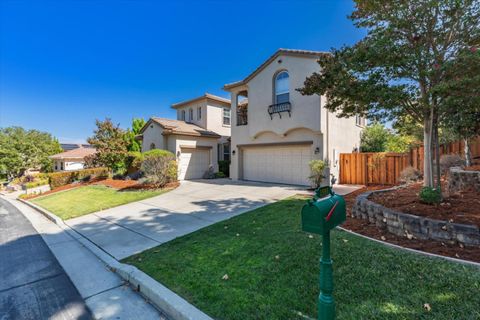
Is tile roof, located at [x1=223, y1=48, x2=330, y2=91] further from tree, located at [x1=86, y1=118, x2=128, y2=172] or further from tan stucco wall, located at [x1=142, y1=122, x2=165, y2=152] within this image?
tree, located at [x1=86, y1=118, x2=128, y2=172]

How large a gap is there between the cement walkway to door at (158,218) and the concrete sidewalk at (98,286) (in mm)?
422

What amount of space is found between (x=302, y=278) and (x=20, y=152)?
4057 centimetres

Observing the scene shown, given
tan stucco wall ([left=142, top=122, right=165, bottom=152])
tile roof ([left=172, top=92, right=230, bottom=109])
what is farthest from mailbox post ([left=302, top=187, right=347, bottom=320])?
tile roof ([left=172, top=92, right=230, bottom=109])

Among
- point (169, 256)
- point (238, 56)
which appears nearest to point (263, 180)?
point (238, 56)

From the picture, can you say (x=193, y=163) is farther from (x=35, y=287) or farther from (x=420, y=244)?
(x=420, y=244)

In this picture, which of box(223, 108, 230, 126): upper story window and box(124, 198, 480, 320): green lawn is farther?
box(223, 108, 230, 126): upper story window

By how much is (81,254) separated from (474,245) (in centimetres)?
725

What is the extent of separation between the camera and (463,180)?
587 centimetres

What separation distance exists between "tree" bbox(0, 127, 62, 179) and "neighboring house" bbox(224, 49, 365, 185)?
3178 centimetres

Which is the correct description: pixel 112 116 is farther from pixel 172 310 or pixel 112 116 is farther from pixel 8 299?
pixel 172 310

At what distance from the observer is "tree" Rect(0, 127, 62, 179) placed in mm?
28317

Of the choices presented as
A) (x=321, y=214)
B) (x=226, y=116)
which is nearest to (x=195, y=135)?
(x=226, y=116)

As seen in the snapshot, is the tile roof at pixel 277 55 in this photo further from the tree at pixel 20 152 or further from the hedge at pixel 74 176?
the tree at pixel 20 152

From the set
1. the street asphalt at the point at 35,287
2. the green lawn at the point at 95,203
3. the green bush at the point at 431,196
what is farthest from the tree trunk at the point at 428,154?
the green lawn at the point at 95,203
